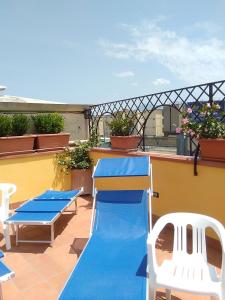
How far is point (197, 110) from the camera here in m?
4.01

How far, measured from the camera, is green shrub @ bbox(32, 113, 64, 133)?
242 inches

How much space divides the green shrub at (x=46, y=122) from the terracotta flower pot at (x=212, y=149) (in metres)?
3.48

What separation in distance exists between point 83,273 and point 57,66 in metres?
7.47

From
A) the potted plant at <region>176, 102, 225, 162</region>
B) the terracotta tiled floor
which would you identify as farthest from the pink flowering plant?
the terracotta tiled floor

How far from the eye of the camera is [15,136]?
562 centimetres

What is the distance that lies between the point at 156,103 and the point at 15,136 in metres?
2.84

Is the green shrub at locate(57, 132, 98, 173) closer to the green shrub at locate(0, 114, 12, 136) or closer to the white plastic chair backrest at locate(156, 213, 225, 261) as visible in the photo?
the green shrub at locate(0, 114, 12, 136)

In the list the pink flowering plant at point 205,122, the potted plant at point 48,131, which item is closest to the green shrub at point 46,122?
the potted plant at point 48,131

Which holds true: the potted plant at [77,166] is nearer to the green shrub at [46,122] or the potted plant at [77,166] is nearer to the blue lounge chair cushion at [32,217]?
the green shrub at [46,122]

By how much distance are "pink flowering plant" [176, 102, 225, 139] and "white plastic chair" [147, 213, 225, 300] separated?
1.47 meters

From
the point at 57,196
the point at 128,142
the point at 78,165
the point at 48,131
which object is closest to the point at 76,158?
the point at 78,165

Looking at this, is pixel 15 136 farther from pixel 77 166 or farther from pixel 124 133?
pixel 124 133

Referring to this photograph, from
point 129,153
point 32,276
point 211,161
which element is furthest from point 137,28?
point 32,276

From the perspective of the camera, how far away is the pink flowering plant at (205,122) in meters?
3.71
